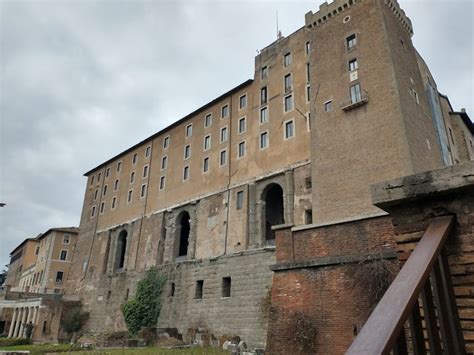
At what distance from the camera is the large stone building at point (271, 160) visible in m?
19.5

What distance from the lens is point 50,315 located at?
35406 mm

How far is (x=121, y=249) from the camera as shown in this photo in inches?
1465

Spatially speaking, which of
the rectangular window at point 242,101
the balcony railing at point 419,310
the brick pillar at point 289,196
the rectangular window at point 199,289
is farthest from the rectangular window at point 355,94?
the balcony railing at point 419,310

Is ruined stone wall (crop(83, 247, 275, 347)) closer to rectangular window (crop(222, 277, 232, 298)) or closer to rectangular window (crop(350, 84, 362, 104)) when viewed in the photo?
rectangular window (crop(222, 277, 232, 298))

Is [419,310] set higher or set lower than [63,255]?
lower

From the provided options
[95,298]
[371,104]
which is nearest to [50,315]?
[95,298]

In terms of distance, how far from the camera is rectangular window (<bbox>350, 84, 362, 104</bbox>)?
20.5m

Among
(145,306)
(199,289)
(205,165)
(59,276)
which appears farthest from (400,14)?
(59,276)

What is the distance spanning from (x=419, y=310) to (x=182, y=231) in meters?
32.2

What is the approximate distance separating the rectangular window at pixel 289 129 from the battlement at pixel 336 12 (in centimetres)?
647

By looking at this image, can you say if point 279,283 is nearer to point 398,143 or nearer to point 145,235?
point 398,143

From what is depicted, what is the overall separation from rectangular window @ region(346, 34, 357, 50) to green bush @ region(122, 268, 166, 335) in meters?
20.9

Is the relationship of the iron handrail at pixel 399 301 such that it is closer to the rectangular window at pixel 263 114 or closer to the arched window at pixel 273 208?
the arched window at pixel 273 208

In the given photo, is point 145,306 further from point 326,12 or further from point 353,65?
point 326,12
